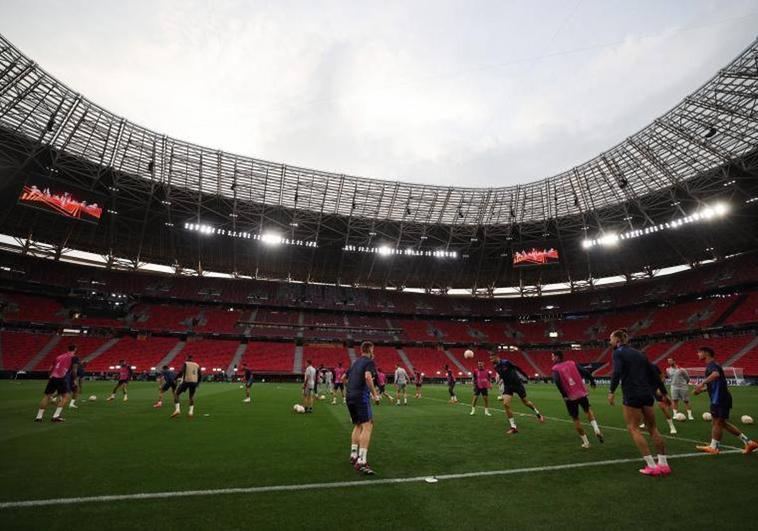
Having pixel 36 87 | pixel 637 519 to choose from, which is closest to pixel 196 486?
pixel 637 519

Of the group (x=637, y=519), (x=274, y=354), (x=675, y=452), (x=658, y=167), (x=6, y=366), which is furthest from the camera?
(x=274, y=354)

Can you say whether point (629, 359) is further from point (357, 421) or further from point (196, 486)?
point (196, 486)

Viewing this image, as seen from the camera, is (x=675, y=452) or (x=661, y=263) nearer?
(x=675, y=452)

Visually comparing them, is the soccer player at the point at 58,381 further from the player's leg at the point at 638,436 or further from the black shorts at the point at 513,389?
the player's leg at the point at 638,436

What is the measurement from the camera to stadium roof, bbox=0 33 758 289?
3142 cm

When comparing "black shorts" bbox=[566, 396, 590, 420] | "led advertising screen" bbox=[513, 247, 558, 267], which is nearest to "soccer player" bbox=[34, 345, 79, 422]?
"black shorts" bbox=[566, 396, 590, 420]

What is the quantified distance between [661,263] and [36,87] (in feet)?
250

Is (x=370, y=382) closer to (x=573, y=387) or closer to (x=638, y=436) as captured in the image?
(x=638, y=436)

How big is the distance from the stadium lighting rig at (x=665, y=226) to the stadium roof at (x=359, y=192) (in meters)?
0.97

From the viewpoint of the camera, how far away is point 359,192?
147ft

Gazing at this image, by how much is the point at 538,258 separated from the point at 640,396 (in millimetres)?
48165

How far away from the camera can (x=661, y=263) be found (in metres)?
55.5

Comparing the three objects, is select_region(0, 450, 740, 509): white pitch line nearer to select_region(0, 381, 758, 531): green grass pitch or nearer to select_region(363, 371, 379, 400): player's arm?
select_region(0, 381, 758, 531): green grass pitch

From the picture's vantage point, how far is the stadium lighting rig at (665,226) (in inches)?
1654
